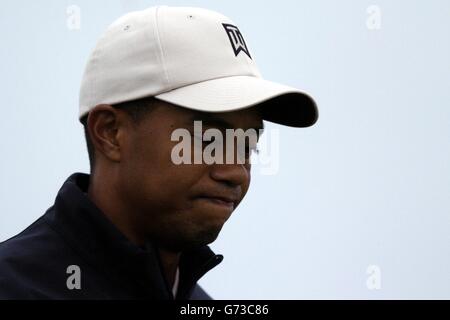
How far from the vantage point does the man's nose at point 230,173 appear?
127cm

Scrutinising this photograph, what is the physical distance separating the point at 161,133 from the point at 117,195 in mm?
178

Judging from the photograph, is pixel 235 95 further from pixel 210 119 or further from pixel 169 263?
pixel 169 263

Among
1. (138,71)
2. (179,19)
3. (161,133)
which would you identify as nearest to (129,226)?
(161,133)

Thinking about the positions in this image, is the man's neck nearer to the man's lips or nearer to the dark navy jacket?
the dark navy jacket

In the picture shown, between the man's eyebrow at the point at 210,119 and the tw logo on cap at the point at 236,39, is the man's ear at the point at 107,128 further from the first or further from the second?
the tw logo on cap at the point at 236,39

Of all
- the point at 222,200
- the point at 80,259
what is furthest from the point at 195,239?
the point at 80,259

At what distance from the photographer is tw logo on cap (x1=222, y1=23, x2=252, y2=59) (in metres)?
1.40

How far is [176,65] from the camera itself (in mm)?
1321

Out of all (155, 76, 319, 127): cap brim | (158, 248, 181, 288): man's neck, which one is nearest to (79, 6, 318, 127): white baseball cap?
(155, 76, 319, 127): cap brim

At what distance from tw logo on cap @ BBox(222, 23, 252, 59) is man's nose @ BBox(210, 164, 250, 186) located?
0.27m

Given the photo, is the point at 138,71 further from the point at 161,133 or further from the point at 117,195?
the point at 117,195

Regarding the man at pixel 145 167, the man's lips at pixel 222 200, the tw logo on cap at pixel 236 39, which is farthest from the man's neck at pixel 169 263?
the tw logo on cap at pixel 236 39
